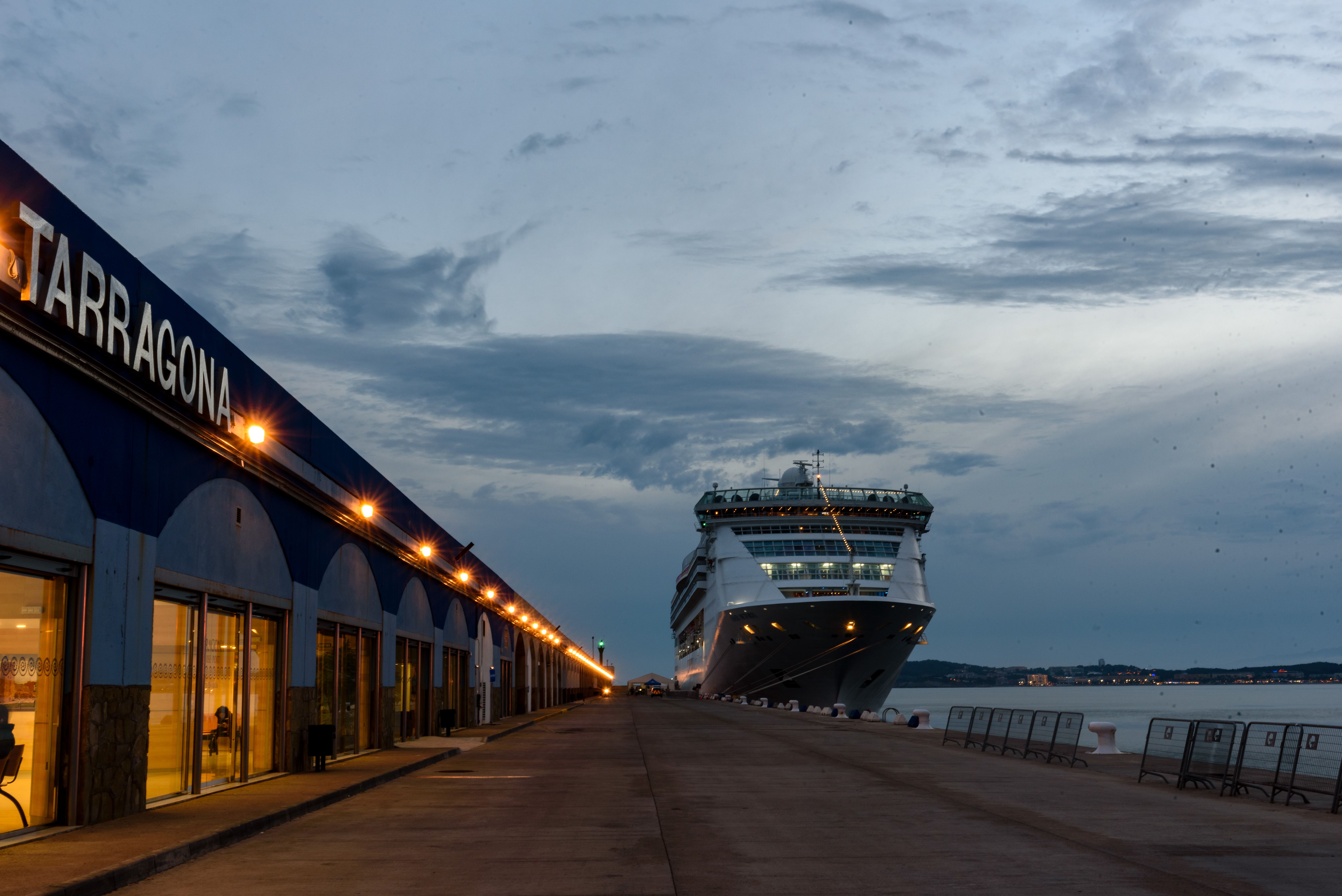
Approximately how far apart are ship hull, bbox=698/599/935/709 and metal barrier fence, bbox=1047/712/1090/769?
3239 centimetres

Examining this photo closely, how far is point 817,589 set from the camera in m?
64.7

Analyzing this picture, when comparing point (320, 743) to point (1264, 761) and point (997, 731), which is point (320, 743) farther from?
point (997, 731)

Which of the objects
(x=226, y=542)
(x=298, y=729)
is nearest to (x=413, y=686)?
(x=298, y=729)

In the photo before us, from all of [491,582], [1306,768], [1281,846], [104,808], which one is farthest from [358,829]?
[491,582]

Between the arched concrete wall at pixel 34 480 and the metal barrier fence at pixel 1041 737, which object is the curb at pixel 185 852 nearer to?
the arched concrete wall at pixel 34 480

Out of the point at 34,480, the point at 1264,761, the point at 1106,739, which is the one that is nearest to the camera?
the point at 34,480

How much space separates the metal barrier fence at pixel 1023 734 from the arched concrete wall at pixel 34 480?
57.9 ft

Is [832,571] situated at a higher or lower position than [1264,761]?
higher

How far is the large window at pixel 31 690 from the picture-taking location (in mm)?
11656

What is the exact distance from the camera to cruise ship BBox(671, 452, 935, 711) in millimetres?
59688

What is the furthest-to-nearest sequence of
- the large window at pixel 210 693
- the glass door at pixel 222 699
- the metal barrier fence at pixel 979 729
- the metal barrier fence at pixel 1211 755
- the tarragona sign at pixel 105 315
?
the metal barrier fence at pixel 979 729, the metal barrier fence at pixel 1211 755, the glass door at pixel 222 699, the large window at pixel 210 693, the tarragona sign at pixel 105 315

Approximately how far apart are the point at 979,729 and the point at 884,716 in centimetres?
2114

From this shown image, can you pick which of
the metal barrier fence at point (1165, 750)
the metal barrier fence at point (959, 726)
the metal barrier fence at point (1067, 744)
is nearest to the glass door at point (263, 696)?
the metal barrier fence at point (1165, 750)

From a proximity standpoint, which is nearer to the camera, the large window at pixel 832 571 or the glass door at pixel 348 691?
the glass door at pixel 348 691
